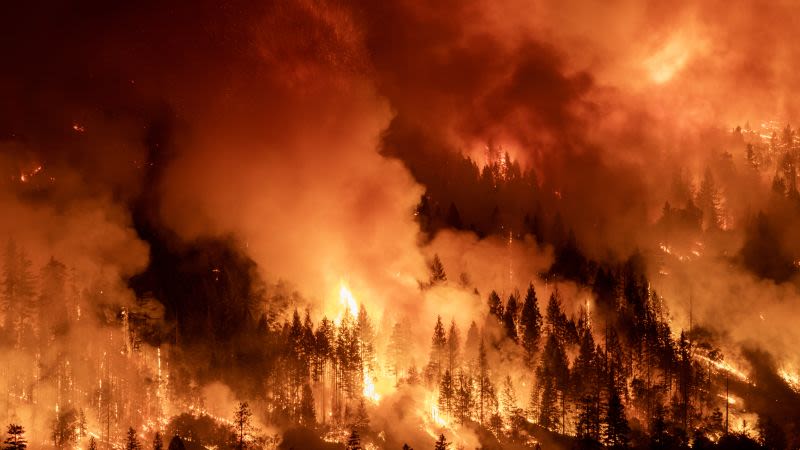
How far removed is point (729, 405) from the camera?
128000mm

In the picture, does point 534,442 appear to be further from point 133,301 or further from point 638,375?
point 133,301

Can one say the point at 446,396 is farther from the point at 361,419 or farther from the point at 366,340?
the point at 366,340

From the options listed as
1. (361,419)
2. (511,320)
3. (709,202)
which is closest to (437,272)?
(511,320)

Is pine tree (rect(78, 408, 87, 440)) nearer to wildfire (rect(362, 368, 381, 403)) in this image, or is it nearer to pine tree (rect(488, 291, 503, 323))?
wildfire (rect(362, 368, 381, 403))

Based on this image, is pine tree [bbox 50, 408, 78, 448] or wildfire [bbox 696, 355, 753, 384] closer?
pine tree [bbox 50, 408, 78, 448]

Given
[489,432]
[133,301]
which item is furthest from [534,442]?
[133,301]

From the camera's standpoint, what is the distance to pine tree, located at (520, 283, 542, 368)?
13275 centimetres

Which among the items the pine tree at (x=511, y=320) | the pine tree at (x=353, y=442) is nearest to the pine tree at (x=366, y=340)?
the pine tree at (x=353, y=442)

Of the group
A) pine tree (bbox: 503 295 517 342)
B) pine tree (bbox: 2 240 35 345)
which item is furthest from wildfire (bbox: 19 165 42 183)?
pine tree (bbox: 503 295 517 342)

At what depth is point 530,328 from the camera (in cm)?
→ 13750

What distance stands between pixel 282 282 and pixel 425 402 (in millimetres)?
40348

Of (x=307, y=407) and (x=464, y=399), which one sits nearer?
(x=464, y=399)

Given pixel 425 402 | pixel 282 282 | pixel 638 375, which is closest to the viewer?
pixel 425 402

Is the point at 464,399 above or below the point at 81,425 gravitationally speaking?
above
